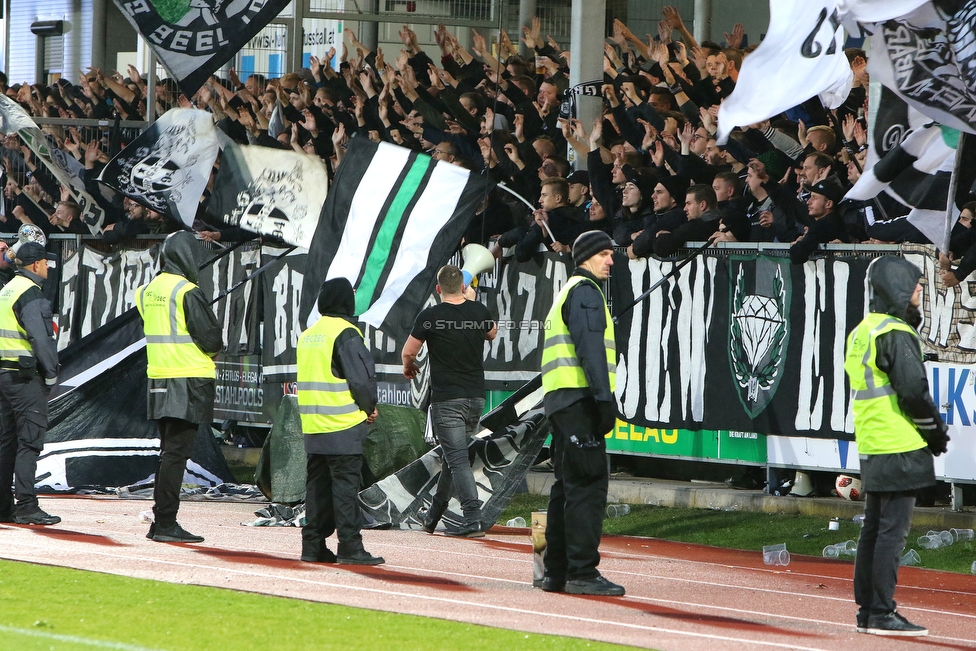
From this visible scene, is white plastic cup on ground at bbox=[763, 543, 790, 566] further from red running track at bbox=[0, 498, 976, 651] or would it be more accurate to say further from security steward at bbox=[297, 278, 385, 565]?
security steward at bbox=[297, 278, 385, 565]

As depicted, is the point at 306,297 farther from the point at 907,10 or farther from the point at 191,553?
the point at 907,10

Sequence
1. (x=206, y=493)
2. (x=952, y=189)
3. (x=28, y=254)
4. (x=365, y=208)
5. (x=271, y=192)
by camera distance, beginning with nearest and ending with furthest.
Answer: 1. (x=952, y=189)
2. (x=28, y=254)
3. (x=365, y=208)
4. (x=206, y=493)
5. (x=271, y=192)

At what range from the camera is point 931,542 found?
1182cm

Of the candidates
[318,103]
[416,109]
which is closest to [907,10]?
[416,109]

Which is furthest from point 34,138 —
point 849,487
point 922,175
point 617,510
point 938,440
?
point 938,440

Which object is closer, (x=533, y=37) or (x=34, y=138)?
(x=34, y=138)

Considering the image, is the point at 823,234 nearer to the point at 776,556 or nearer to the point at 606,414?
the point at 776,556

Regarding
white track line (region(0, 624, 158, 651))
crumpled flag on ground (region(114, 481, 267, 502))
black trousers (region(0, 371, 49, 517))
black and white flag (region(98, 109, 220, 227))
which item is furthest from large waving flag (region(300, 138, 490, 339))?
white track line (region(0, 624, 158, 651))

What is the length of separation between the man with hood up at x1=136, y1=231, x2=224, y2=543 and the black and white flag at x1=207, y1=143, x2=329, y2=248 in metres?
4.48

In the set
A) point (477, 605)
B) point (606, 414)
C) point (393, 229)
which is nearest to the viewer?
point (477, 605)

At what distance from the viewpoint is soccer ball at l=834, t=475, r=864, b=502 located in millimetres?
13141

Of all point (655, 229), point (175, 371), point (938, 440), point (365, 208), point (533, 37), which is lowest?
point (938, 440)

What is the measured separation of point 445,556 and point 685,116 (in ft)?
20.5

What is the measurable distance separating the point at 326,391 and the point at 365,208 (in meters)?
4.22
